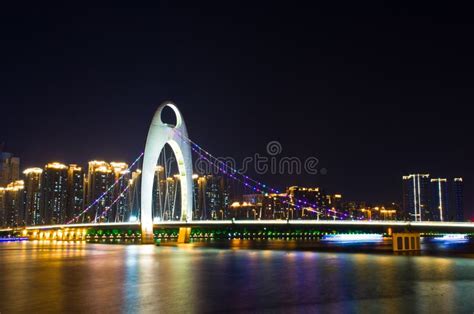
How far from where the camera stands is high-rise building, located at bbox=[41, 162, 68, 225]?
102 meters

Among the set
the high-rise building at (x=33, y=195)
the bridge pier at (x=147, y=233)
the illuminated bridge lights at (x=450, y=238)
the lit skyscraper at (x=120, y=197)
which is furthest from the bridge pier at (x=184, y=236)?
the illuminated bridge lights at (x=450, y=238)

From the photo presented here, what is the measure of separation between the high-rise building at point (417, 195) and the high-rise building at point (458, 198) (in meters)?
5.01

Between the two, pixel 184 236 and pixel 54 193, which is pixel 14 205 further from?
pixel 184 236

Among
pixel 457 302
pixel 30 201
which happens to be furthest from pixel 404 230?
pixel 30 201

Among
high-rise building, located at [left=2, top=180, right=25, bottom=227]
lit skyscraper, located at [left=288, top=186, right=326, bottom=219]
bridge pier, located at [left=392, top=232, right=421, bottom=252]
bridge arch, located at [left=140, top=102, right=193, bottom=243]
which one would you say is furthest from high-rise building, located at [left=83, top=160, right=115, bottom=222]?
bridge pier, located at [left=392, top=232, right=421, bottom=252]

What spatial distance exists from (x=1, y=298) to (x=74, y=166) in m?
93.5

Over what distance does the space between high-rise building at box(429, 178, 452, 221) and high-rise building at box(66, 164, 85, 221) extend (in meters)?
68.5

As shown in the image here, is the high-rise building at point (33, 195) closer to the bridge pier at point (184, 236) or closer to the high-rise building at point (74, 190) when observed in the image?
the high-rise building at point (74, 190)

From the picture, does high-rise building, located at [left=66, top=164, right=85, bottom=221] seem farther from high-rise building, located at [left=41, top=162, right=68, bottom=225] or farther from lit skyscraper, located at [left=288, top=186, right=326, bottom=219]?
lit skyscraper, located at [left=288, top=186, right=326, bottom=219]

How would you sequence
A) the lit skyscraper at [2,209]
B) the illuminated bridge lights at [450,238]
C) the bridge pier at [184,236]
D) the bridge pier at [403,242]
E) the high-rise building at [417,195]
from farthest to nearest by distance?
the lit skyscraper at [2,209]
the high-rise building at [417,195]
the illuminated bridge lights at [450,238]
the bridge pier at [184,236]
the bridge pier at [403,242]

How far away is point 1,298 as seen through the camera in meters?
16.1

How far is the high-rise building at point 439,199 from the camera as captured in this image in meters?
106

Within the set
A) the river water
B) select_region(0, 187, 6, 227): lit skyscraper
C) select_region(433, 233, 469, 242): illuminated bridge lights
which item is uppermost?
select_region(0, 187, 6, 227): lit skyscraper

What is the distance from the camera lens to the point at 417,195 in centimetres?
10962
